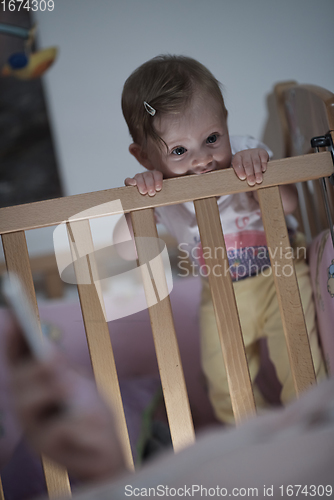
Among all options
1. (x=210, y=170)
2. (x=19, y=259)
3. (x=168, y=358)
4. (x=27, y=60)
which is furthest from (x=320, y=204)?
(x=27, y=60)

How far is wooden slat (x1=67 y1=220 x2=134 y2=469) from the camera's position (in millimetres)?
596

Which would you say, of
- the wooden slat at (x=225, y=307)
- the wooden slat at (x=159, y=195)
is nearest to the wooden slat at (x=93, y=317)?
the wooden slat at (x=159, y=195)

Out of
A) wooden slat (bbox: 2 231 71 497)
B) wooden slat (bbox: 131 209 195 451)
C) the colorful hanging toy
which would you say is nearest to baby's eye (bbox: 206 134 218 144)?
wooden slat (bbox: 131 209 195 451)

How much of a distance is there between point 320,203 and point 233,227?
1.11 ft

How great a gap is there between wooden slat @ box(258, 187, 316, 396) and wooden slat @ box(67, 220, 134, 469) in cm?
25

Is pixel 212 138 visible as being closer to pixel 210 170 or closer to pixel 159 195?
pixel 210 170

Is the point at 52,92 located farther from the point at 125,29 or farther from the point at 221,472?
the point at 221,472

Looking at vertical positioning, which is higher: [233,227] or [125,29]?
[125,29]

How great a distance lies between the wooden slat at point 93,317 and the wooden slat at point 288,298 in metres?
0.25

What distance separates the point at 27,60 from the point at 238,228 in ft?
3.52

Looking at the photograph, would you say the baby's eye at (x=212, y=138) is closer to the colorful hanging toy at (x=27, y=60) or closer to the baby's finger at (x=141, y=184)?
the baby's finger at (x=141, y=184)

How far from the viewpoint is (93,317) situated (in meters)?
0.60

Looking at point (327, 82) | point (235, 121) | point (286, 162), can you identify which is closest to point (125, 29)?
point (235, 121)

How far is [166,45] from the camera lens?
1352 mm
